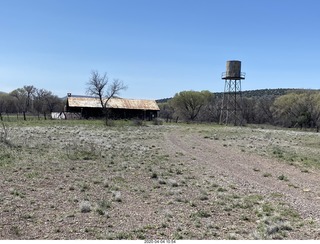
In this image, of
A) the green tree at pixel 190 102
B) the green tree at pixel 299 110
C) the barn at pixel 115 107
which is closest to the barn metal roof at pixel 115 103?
the barn at pixel 115 107

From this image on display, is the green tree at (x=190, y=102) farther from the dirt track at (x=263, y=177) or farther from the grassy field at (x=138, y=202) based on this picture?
the grassy field at (x=138, y=202)

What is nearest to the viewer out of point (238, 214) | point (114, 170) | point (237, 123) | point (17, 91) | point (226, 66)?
point (238, 214)

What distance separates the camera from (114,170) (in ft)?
40.1

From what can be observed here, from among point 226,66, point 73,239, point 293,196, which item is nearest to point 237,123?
point 226,66

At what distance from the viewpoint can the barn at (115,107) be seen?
63125 millimetres

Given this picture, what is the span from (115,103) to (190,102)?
1052 inches

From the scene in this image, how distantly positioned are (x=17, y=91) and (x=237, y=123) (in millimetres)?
96053

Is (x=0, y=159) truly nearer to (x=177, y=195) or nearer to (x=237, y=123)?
(x=177, y=195)

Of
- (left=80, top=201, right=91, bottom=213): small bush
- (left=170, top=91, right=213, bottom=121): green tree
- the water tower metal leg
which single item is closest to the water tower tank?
the water tower metal leg

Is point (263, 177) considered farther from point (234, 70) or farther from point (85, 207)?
point (234, 70)

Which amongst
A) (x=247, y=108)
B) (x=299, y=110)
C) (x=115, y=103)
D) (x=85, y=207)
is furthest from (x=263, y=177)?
(x=247, y=108)

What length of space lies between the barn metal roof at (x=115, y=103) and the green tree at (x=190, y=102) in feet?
55.5

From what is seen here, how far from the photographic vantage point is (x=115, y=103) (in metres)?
66.2

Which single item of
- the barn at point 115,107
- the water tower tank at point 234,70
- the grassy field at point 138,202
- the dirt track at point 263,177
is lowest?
the grassy field at point 138,202
